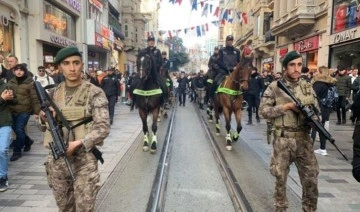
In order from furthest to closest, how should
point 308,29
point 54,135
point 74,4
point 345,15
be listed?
point 74,4, point 308,29, point 345,15, point 54,135

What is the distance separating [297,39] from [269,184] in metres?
19.7

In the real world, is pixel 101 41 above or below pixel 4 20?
above

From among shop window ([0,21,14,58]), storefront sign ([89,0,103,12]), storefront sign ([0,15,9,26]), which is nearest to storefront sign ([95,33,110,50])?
storefront sign ([89,0,103,12])

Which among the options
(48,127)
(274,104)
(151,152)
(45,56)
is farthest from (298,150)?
(45,56)

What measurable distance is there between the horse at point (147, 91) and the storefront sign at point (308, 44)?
14.6 meters

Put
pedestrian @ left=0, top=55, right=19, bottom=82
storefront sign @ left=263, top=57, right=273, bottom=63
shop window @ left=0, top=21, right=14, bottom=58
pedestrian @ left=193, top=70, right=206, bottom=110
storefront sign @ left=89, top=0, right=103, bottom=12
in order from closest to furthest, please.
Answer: pedestrian @ left=0, top=55, right=19, bottom=82 < shop window @ left=0, top=21, right=14, bottom=58 < pedestrian @ left=193, top=70, right=206, bottom=110 < storefront sign @ left=89, top=0, right=103, bottom=12 < storefront sign @ left=263, top=57, right=273, bottom=63

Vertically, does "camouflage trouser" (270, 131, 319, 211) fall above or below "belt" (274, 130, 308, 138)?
below

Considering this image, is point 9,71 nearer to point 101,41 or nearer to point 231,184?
point 231,184

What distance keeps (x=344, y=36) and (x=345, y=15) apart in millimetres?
991

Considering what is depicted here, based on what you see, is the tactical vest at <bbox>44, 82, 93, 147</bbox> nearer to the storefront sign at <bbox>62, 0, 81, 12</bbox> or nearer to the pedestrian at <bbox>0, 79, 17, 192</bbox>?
the pedestrian at <bbox>0, 79, 17, 192</bbox>

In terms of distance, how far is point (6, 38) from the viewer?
1509 cm

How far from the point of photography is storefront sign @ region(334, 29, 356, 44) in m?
15.9

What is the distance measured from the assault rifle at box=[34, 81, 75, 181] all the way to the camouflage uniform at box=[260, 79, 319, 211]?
2301mm

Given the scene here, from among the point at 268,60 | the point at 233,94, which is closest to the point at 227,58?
the point at 233,94
